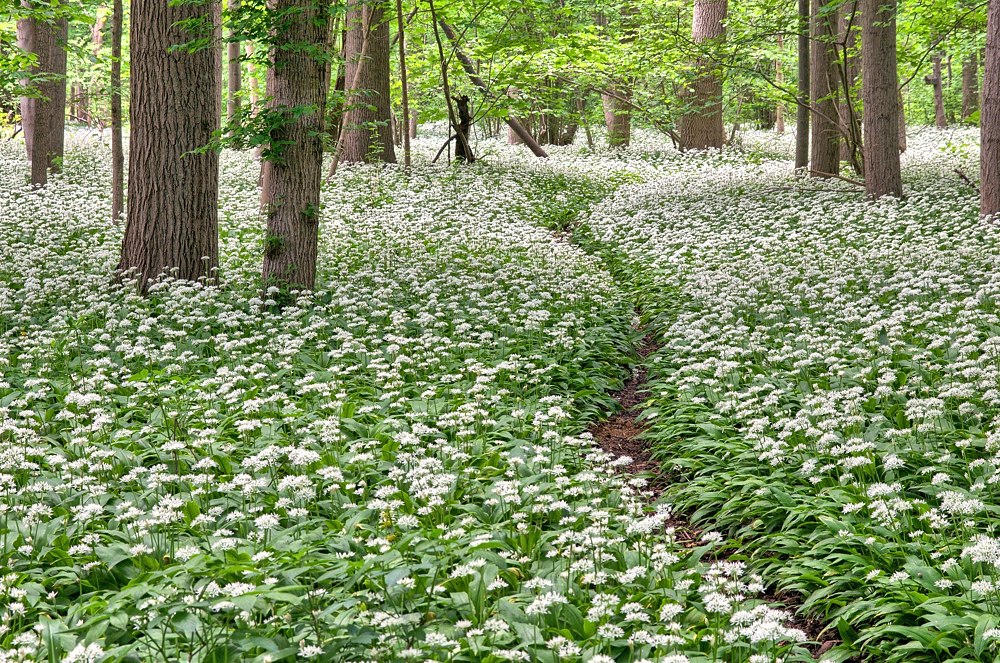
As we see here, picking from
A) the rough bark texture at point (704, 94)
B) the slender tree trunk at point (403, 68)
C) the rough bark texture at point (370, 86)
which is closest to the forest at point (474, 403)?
the slender tree trunk at point (403, 68)

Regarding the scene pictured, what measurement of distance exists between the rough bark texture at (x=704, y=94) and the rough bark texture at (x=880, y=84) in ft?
17.7

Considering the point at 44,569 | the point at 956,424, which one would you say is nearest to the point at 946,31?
the point at 956,424

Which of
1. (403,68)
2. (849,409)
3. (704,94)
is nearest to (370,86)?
(403,68)

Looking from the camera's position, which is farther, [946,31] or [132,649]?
[946,31]

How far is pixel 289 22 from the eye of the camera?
27.8ft

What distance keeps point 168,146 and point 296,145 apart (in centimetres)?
160

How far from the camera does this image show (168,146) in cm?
920

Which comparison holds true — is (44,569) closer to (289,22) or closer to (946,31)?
(289,22)

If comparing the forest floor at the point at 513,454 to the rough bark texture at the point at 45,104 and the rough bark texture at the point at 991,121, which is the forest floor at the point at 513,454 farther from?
the rough bark texture at the point at 45,104

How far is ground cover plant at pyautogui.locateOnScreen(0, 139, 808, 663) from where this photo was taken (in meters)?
3.44

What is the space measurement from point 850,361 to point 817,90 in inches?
A: 477

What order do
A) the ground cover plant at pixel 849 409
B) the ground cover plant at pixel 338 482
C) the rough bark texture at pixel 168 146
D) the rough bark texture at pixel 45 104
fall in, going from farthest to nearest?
1. the rough bark texture at pixel 45 104
2. the rough bark texture at pixel 168 146
3. the ground cover plant at pixel 849 409
4. the ground cover plant at pixel 338 482

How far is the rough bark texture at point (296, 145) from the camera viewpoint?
28.1ft

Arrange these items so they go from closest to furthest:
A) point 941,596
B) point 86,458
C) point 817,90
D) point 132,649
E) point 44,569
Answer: point 132,649, point 941,596, point 44,569, point 86,458, point 817,90
